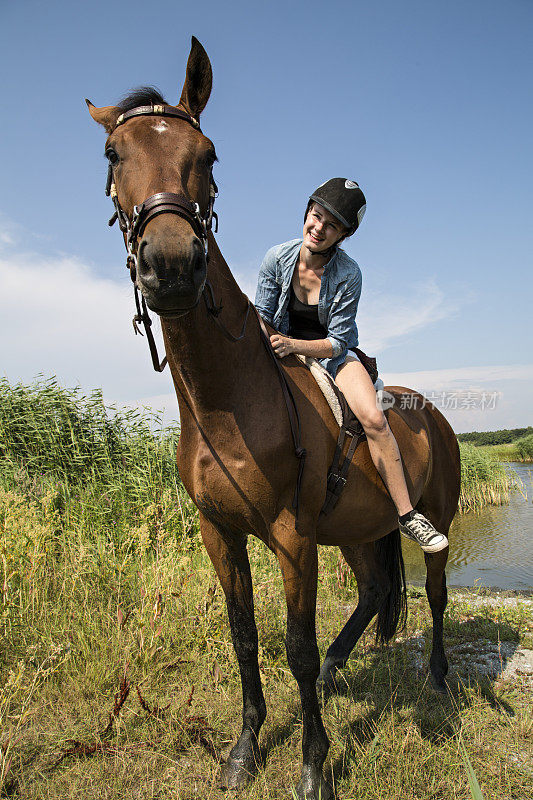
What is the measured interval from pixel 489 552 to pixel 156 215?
1144 cm

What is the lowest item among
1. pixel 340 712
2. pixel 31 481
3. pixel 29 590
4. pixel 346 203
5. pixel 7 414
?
pixel 340 712

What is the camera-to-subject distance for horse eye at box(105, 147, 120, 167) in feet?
6.63

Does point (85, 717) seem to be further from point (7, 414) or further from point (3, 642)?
point (7, 414)

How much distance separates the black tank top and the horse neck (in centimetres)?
69

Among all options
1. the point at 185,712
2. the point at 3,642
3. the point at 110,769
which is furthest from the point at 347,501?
the point at 3,642

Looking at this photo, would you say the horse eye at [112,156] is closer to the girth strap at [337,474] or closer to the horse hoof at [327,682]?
the girth strap at [337,474]

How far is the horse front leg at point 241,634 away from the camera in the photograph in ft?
8.25

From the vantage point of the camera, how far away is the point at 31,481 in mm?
6277

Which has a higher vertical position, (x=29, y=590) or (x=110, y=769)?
(x=29, y=590)

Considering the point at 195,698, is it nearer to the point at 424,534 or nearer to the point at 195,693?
the point at 195,693

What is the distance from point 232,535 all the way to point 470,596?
4.89 m

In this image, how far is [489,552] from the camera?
10.8 metres

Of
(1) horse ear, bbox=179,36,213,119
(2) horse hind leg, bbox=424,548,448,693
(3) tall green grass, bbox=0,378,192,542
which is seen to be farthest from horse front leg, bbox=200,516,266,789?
(3) tall green grass, bbox=0,378,192,542

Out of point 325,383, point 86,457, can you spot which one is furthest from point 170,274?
point 86,457
